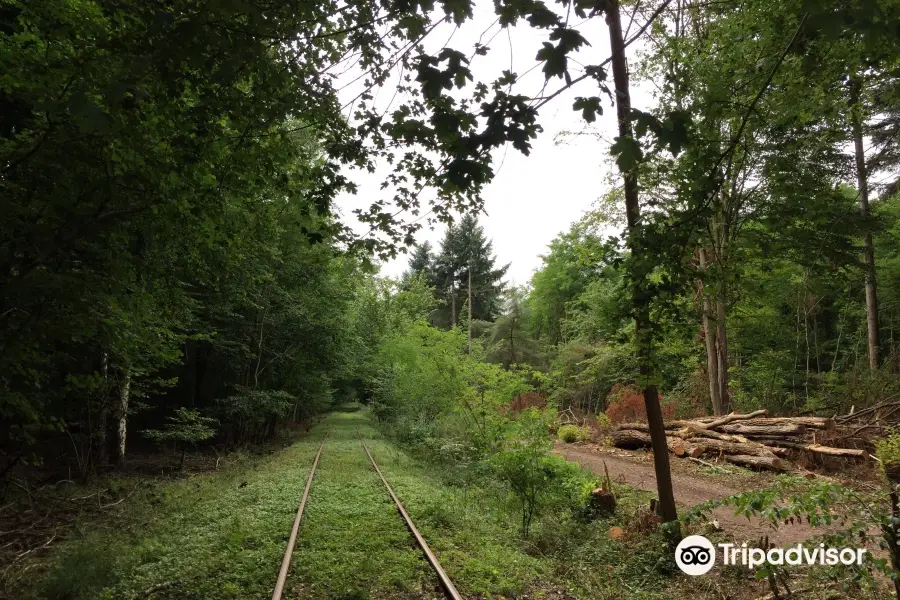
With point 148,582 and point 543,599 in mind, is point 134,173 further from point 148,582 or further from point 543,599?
point 543,599

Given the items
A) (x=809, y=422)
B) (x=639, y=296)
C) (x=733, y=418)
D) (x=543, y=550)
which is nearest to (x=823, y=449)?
(x=809, y=422)

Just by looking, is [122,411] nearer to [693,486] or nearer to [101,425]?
[101,425]

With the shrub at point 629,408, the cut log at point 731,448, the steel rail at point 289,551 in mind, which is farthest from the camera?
the shrub at point 629,408

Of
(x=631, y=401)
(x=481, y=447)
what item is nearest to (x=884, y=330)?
(x=631, y=401)

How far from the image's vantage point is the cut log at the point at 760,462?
1070 cm

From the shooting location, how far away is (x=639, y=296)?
396 centimetres

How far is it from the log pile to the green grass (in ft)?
12.9

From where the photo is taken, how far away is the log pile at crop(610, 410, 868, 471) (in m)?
10.9

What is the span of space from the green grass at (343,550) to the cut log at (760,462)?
356 centimetres

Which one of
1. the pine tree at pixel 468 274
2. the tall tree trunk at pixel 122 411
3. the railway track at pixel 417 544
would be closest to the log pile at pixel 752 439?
the railway track at pixel 417 544

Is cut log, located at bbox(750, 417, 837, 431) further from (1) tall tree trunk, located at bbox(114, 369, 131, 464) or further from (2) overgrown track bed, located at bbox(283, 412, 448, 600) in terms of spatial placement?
(1) tall tree trunk, located at bbox(114, 369, 131, 464)

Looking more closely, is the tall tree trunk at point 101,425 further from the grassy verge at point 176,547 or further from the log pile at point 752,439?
the log pile at point 752,439

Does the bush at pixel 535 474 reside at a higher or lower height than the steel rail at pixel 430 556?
higher

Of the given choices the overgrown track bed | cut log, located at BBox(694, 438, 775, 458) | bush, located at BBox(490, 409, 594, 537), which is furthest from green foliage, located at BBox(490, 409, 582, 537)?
cut log, located at BBox(694, 438, 775, 458)
